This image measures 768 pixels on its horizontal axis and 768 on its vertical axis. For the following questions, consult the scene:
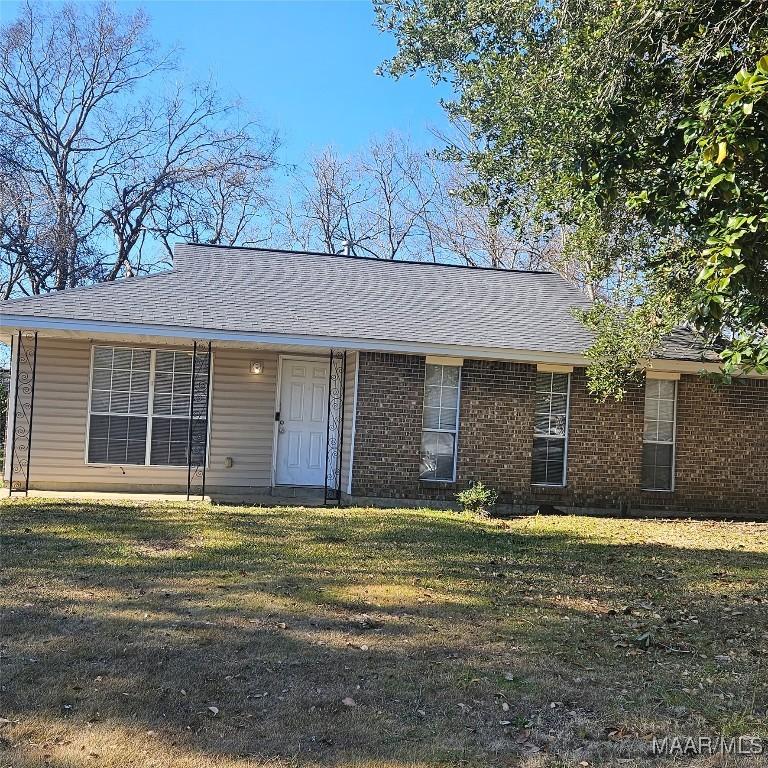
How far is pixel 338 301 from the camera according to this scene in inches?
515

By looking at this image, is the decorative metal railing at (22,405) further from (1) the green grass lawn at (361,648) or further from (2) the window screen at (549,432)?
(2) the window screen at (549,432)

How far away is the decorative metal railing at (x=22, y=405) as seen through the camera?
1184 cm

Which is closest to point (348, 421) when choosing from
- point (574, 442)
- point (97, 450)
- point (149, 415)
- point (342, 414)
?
point (342, 414)

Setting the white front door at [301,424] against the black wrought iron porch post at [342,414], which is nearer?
the black wrought iron porch post at [342,414]

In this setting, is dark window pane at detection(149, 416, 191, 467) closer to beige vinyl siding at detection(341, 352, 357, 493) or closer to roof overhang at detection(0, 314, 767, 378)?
roof overhang at detection(0, 314, 767, 378)

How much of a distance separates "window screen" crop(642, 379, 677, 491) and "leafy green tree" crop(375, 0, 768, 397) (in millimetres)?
966

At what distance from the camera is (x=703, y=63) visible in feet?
25.1

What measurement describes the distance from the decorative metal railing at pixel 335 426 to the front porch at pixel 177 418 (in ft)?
0.08

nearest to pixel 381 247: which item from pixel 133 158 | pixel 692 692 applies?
pixel 133 158

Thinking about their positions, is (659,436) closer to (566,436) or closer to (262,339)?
(566,436)

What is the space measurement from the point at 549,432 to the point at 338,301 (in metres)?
4.15

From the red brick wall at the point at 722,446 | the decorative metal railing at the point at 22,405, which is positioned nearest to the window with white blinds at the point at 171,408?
the decorative metal railing at the point at 22,405

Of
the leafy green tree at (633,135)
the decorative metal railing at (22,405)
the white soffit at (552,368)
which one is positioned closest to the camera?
the leafy green tree at (633,135)

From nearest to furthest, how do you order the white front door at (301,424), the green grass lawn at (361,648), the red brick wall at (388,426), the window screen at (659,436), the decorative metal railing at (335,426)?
the green grass lawn at (361,648) → the red brick wall at (388,426) → the decorative metal railing at (335,426) → the window screen at (659,436) → the white front door at (301,424)
